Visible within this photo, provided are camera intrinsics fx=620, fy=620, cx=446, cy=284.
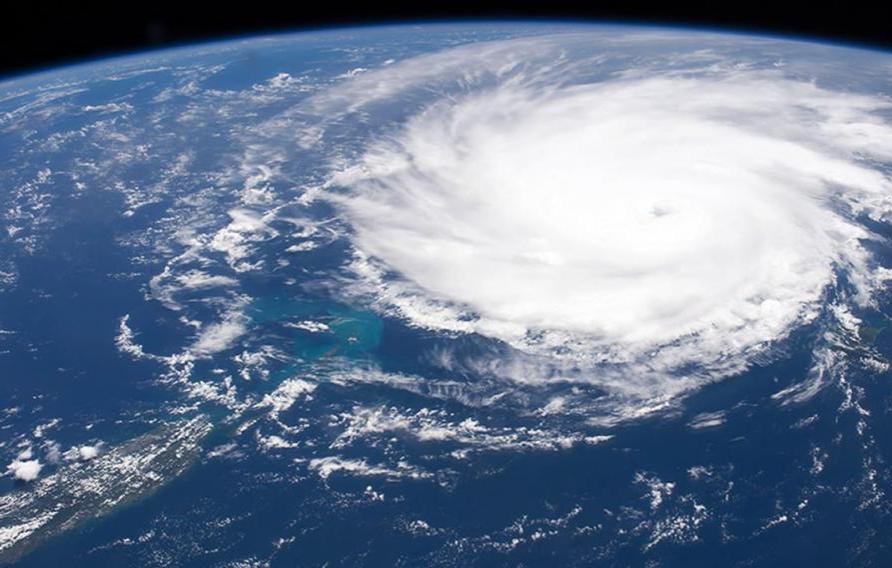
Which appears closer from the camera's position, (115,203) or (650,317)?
(650,317)

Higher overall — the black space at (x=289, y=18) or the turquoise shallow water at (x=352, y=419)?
the black space at (x=289, y=18)

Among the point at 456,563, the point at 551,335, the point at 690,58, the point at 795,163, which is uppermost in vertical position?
Answer: the point at 690,58

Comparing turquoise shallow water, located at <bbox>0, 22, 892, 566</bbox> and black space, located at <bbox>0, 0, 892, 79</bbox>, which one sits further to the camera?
turquoise shallow water, located at <bbox>0, 22, 892, 566</bbox>

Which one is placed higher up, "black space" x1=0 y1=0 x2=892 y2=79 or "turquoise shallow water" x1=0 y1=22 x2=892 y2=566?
"black space" x1=0 y1=0 x2=892 y2=79

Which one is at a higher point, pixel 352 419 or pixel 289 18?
pixel 289 18

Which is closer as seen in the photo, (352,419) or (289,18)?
(289,18)

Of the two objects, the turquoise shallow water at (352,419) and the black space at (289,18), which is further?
the turquoise shallow water at (352,419)

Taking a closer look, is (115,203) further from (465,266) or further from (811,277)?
(811,277)

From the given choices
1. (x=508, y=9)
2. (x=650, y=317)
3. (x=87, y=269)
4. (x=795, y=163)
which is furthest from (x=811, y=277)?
(x=87, y=269)
